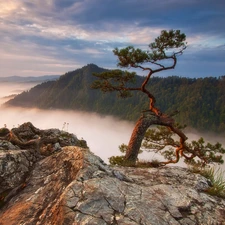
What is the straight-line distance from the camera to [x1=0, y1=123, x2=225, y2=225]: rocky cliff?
12.7 feet

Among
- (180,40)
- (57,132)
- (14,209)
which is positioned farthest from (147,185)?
(180,40)

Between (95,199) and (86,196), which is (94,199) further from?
(86,196)

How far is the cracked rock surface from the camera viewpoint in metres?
3.85

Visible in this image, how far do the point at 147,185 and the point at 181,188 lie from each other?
2.66 ft

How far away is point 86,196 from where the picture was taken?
407cm

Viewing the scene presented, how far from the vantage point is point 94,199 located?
405 centimetres

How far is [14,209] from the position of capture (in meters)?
4.29

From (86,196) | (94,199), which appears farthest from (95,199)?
(86,196)

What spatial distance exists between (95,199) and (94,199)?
0.06 ft

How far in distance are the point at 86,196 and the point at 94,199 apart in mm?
155

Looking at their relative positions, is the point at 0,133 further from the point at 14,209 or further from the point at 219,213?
the point at 219,213

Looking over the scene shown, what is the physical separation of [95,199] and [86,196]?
172 mm

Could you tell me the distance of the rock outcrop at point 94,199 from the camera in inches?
152

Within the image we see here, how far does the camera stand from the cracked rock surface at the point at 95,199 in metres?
3.85
